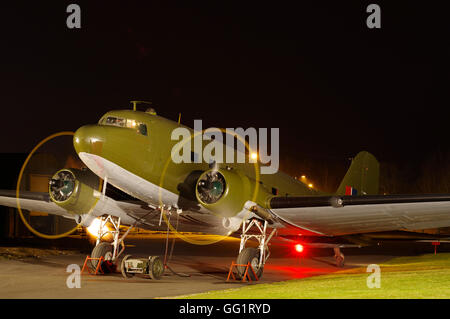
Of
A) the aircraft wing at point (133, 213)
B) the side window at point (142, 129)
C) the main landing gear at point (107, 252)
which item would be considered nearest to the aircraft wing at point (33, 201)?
the aircraft wing at point (133, 213)

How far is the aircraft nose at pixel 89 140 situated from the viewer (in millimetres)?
14789

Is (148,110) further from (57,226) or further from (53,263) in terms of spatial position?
(57,226)

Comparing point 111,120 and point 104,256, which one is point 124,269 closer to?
point 104,256

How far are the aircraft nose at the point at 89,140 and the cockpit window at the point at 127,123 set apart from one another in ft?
3.76

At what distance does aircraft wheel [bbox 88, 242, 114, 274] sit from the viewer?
17.5 metres

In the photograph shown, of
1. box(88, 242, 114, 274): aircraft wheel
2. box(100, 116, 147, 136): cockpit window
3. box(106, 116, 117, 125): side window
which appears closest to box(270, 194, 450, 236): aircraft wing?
box(100, 116, 147, 136): cockpit window

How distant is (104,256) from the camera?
695 inches

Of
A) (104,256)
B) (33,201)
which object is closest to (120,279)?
(104,256)

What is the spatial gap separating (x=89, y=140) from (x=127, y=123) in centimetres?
164

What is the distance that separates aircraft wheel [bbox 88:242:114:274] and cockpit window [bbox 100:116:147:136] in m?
4.42

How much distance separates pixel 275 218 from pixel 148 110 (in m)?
5.68

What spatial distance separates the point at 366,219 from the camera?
17.3m

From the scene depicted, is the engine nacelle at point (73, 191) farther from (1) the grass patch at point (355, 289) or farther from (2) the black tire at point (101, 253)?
(1) the grass patch at point (355, 289)
